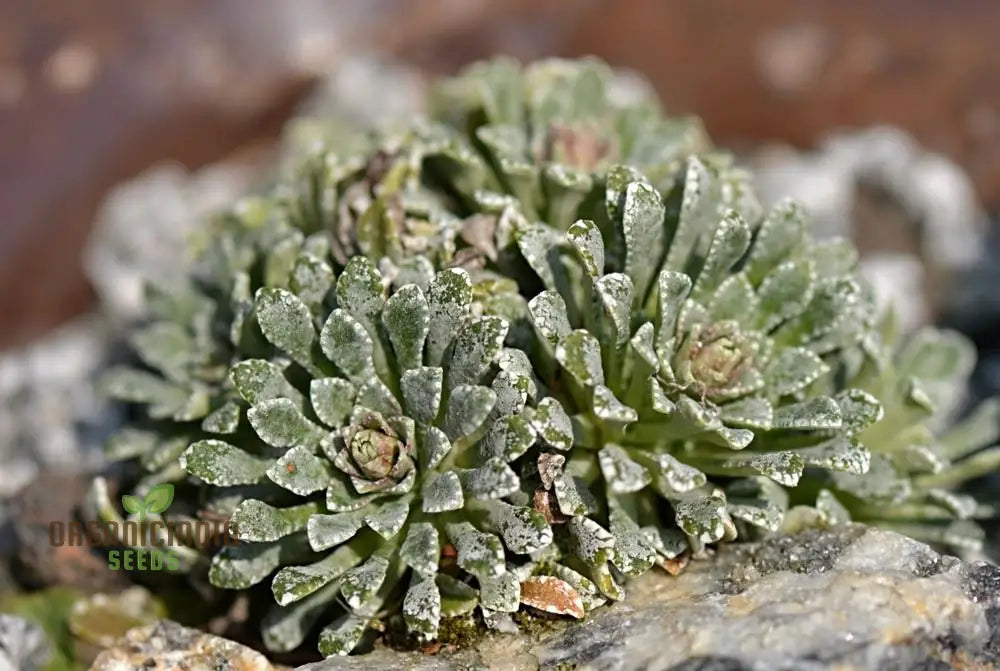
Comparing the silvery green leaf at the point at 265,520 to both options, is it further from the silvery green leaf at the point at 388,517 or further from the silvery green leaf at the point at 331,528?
the silvery green leaf at the point at 388,517

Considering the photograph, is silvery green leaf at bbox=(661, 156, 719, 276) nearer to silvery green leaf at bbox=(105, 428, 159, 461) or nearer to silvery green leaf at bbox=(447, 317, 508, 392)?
silvery green leaf at bbox=(447, 317, 508, 392)

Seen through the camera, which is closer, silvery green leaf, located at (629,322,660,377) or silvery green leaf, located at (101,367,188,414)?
silvery green leaf, located at (629,322,660,377)

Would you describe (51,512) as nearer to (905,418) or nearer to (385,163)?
(385,163)

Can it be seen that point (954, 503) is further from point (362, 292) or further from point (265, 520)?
point (265, 520)

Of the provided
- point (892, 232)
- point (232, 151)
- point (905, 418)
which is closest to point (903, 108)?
point (892, 232)

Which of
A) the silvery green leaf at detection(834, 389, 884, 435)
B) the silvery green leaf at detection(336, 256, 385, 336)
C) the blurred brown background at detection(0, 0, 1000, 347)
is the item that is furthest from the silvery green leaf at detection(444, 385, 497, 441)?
the blurred brown background at detection(0, 0, 1000, 347)
